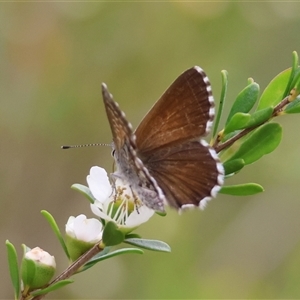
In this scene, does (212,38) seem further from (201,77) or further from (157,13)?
(201,77)

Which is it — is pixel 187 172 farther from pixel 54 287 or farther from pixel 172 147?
pixel 54 287

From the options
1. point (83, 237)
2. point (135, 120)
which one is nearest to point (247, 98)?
point (83, 237)

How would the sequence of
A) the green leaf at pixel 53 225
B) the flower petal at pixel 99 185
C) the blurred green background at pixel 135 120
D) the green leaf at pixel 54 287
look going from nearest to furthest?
1. the green leaf at pixel 54 287
2. the green leaf at pixel 53 225
3. the flower petal at pixel 99 185
4. the blurred green background at pixel 135 120

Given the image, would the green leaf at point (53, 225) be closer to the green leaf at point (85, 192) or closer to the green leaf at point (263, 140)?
the green leaf at point (85, 192)

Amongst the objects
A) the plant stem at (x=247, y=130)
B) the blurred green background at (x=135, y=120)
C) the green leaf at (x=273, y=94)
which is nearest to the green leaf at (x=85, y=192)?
the plant stem at (x=247, y=130)

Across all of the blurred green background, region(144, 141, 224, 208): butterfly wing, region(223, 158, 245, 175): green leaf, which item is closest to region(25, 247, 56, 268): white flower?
region(144, 141, 224, 208): butterfly wing

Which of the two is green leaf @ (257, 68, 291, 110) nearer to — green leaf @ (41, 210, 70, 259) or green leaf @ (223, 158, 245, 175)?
green leaf @ (223, 158, 245, 175)
